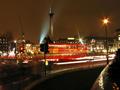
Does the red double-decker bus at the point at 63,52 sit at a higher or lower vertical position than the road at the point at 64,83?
higher

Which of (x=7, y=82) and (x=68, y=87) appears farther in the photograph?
(x=7, y=82)

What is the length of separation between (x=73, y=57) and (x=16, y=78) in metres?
48.5

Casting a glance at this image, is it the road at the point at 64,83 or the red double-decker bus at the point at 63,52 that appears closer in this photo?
the road at the point at 64,83

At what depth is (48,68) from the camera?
4438 cm

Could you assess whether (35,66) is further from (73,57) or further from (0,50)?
(0,50)

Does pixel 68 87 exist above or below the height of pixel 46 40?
below

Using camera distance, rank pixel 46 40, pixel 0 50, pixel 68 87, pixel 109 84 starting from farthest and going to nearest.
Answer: pixel 0 50
pixel 46 40
pixel 68 87
pixel 109 84

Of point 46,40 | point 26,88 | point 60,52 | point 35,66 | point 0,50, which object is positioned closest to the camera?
point 26,88

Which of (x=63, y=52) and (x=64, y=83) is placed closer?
(x=64, y=83)

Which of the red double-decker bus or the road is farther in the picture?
the red double-decker bus

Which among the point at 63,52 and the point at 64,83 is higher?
the point at 63,52

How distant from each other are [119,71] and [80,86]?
2255 centimetres

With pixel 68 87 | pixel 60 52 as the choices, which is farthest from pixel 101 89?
pixel 60 52

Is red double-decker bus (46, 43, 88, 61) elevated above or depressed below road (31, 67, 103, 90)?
above
